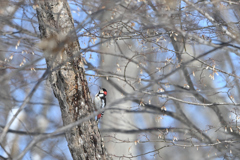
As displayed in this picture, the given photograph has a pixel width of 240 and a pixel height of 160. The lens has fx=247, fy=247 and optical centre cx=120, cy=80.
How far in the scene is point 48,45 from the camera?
1.33 m

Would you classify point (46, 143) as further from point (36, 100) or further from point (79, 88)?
point (79, 88)

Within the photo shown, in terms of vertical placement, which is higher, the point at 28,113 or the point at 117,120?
the point at 28,113

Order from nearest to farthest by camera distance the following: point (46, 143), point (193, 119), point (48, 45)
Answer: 1. point (48, 45)
2. point (46, 143)
3. point (193, 119)

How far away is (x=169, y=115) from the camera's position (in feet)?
21.4

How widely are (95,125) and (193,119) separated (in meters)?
4.79

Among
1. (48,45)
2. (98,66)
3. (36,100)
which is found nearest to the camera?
(48,45)

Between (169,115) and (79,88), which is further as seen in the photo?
(169,115)

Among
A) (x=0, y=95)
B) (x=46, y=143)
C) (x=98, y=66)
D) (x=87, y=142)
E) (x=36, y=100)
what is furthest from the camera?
(x=36, y=100)

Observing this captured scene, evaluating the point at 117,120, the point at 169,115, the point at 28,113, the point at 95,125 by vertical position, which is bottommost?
the point at 95,125

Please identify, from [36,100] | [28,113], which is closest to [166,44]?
[36,100]

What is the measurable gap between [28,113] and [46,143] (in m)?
1.77

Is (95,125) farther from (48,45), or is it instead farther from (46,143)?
(46,143)

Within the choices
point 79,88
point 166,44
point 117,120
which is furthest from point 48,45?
point 117,120

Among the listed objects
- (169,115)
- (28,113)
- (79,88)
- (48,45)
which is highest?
(28,113)
